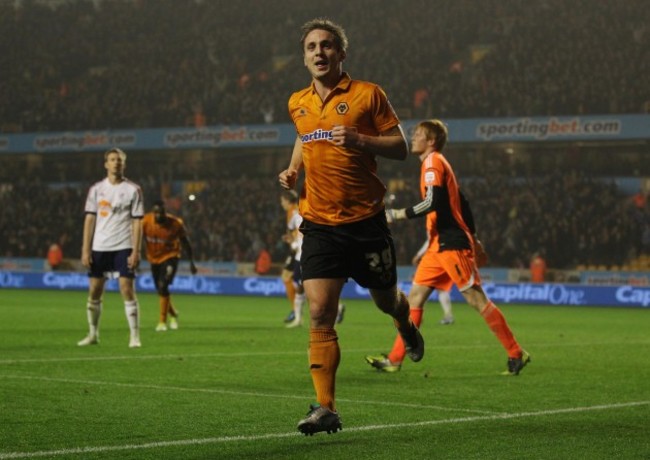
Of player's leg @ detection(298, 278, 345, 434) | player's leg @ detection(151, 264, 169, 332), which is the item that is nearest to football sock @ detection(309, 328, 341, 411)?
player's leg @ detection(298, 278, 345, 434)

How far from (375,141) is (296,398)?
317 centimetres

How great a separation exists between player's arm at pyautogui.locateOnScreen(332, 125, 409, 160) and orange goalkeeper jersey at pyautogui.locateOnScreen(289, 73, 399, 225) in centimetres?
8

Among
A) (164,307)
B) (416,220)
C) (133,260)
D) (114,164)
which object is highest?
(416,220)

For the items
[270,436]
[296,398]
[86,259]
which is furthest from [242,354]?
[270,436]

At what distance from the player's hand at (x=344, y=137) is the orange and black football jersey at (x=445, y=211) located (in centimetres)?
440

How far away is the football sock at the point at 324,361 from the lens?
6.66 m

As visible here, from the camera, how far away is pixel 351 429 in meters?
7.47

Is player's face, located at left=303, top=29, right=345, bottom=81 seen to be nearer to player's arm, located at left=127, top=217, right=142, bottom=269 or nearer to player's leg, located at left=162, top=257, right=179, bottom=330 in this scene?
player's arm, located at left=127, top=217, right=142, bottom=269

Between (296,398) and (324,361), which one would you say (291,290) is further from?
(324,361)

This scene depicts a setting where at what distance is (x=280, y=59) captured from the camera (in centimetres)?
4978

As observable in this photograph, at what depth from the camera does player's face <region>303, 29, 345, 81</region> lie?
22.4 feet

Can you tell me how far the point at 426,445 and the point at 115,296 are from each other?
27555 millimetres

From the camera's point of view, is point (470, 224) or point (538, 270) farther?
point (538, 270)

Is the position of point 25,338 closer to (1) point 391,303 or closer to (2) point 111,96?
(1) point 391,303
